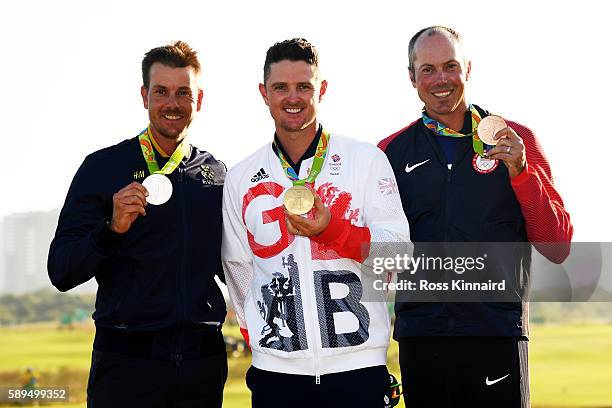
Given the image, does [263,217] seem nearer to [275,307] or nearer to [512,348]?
[275,307]

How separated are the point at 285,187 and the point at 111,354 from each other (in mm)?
1676

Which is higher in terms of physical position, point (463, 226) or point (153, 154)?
point (153, 154)

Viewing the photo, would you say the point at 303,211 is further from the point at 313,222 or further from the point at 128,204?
the point at 128,204

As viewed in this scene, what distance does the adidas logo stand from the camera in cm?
518

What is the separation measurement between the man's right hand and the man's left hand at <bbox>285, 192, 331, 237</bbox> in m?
1.03

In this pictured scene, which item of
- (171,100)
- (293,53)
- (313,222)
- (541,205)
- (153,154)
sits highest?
(293,53)

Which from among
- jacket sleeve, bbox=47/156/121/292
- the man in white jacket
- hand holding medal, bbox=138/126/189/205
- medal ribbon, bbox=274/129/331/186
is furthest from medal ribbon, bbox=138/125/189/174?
medal ribbon, bbox=274/129/331/186

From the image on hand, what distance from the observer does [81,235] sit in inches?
213

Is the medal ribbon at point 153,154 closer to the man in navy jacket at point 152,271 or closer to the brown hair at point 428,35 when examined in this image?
the man in navy jacket at point 152,271

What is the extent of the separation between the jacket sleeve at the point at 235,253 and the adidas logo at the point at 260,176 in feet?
0.54

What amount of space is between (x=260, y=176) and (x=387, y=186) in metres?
0.83

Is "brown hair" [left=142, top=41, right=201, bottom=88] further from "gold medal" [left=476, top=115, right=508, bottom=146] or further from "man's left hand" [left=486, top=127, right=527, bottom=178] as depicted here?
"man's left hand" [left=486, top=127, right=527, bottom=178]

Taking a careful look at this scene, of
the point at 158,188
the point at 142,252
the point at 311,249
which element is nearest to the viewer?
the point at 311,249

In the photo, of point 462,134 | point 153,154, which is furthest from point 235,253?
point 462,134
